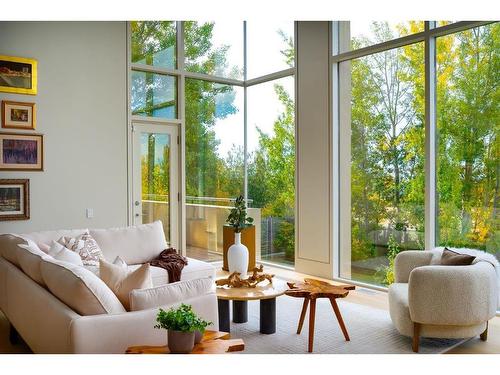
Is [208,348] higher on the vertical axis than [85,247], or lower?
lower

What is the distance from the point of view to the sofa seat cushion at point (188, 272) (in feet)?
14.0

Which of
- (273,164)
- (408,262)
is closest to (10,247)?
(408,262)

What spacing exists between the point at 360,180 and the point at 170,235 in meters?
2.64

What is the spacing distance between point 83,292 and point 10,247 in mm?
1695

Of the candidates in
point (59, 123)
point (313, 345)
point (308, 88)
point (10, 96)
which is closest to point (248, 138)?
point (308, 88)

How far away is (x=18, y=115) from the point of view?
16.5 ft

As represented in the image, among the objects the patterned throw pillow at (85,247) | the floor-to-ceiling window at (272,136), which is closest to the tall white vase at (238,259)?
the patterned throw pillow at (85,247)

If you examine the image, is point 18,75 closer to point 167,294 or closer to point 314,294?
point 167,294

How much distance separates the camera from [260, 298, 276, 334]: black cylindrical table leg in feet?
12.3

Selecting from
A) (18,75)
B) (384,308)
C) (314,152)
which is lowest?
(384,308)

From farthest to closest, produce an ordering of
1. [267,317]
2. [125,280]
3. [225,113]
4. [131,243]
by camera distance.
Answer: [225,113]
[131,243]
[267,317]
[125,280]

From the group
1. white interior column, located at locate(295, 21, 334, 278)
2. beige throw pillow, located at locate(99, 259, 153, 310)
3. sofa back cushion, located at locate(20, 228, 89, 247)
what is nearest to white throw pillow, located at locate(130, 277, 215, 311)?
beige throw pillow, located at locate(99, 259, 153, 310)

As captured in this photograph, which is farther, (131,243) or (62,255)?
(131,243)

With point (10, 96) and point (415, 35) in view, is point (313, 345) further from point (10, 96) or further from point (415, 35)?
point (10, 96)
